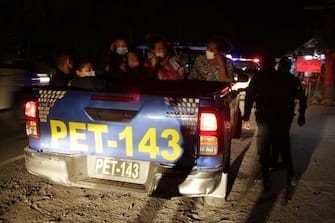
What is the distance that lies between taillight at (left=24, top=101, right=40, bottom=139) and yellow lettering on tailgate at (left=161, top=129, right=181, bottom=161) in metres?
1.35

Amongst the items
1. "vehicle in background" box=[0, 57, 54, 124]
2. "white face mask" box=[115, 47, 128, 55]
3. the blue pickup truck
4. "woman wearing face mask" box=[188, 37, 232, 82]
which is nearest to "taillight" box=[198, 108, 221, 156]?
the blue pickup truck

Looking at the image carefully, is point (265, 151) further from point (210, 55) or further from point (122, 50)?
point (122, 50)

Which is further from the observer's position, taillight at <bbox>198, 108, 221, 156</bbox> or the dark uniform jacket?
the dark uniform jacket

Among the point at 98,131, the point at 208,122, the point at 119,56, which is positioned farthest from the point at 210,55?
the point at 98,131

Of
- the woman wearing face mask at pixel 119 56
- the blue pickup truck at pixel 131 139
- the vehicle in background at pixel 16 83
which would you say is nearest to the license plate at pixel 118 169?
the blue pickup truck at pixel 131 139

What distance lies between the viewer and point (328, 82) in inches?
531

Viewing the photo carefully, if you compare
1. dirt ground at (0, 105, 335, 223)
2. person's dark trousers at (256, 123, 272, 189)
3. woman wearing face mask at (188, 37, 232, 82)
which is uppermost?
woman wearing face mask at (188, 37, 232, 82)

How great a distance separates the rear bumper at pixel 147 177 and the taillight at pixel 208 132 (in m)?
0.19

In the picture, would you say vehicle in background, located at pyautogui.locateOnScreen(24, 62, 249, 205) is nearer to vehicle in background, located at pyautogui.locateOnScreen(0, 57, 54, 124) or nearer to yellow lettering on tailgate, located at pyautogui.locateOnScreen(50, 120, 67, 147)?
yellow lettering on tailgate, located at pyautogui.locateOnScreen(50, 120, 67, 147)

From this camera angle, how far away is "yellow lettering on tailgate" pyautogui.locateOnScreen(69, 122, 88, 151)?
12.0ft

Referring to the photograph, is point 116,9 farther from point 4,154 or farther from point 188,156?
point 188,156

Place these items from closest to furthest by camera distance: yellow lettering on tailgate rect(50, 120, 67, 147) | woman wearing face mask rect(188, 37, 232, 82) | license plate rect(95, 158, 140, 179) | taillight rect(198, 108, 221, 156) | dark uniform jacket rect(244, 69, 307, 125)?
taillight rect(198, 108, 221, 156) < license plate rect(95, 158, 140, 179) < yellow lettering on tailgate rect(50, 120, 67, 147) < dark uniform jacket rect(244, 69, 307, 125) < woman wearing face mask rect(188, 37, 232, 82)

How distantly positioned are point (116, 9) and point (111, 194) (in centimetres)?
2517

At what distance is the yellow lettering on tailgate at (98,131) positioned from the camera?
3.58m
